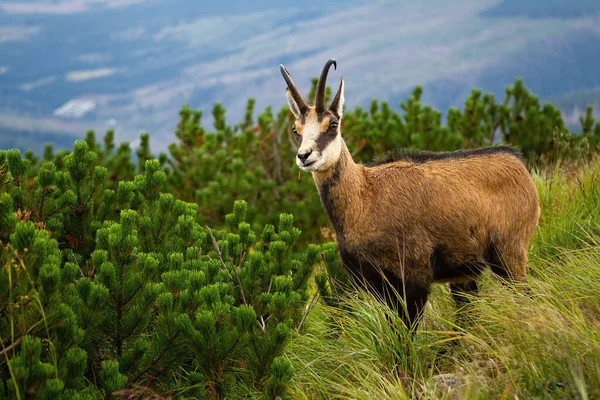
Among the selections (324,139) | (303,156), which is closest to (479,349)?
→ (303,156)

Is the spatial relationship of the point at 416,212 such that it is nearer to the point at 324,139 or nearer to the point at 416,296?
the point at 416,296

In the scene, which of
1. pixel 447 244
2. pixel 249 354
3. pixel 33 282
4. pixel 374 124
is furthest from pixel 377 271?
pixel 374 124

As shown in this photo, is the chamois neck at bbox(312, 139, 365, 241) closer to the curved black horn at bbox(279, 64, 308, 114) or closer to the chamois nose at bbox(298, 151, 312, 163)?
the chamois nose at bbox(298, 151, 312, 163)

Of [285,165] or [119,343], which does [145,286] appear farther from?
[285,165]

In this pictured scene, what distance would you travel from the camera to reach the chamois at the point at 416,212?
5809 millimetres

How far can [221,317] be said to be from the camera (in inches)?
188

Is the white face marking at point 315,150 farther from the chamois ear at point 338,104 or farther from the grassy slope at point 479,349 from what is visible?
the grassy slope at point 479,349

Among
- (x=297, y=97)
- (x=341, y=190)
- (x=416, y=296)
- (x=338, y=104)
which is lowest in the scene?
(x=416, y=296)

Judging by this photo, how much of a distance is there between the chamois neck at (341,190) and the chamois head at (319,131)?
9cm

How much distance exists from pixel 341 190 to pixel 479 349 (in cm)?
175

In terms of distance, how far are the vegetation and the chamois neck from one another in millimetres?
474

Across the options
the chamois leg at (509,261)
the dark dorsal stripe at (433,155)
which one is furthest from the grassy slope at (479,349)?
the dark dorsal stripe at (433,155)

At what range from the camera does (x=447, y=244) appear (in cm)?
593

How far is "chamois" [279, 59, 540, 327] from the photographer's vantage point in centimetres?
581
